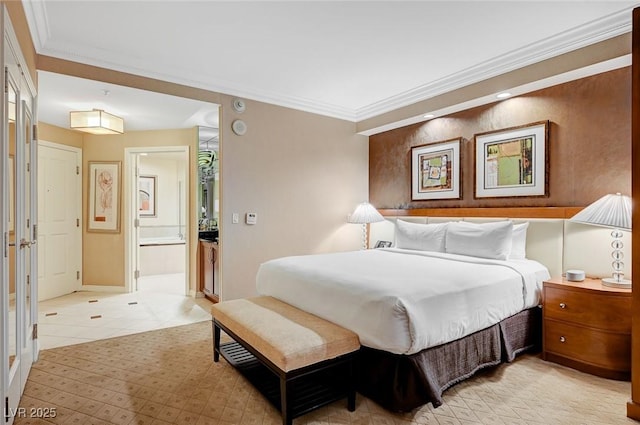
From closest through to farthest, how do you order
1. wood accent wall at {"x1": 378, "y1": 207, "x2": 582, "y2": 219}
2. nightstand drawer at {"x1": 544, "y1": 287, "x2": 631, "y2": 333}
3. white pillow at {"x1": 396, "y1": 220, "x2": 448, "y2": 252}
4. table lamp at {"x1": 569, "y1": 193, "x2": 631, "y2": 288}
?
1. nightstand drawer at {"x1": 544, "y1": 287, "x2": 631, "y2": 333}
2. table lamp at {"x1": 569, "y1": 193, "x2": 631, "y2": 288}
3. wood accent wall at {"x1": 378, "y1": 207, "x2": 582, "y2": 219}
4. white pillow at {"x1": 396, "y1": 220, "x2": 448, "y2": 252}

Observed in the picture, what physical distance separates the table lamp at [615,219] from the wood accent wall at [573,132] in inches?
11.5

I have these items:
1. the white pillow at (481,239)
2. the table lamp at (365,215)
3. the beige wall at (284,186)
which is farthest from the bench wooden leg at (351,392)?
the table lamp at (365,215)

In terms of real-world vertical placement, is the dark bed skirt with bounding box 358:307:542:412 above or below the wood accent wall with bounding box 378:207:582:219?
below

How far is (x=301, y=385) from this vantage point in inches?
90.0

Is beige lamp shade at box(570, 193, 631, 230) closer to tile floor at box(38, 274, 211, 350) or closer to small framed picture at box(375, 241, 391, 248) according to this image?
small framed picture at box(375, 241, 391, 248)

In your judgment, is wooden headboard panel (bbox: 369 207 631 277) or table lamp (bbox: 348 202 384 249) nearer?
wooden headboard panel (bbox: 369 207 631 277)

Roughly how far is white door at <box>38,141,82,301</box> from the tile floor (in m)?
0.24

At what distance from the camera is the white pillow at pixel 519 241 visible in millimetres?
3291

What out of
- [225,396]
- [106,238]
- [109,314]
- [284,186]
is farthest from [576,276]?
[106,238]

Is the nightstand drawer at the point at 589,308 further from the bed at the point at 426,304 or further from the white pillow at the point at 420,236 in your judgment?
the white pillow at the point at 420,236

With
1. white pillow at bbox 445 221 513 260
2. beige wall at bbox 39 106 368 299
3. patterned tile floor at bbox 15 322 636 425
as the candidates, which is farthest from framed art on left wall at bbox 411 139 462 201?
patterned tile floor at bbox 15 322 636 425

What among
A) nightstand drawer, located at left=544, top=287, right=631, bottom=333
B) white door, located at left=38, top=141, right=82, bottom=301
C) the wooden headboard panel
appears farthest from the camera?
white door, located at left=38, top=141, right=82, bottom=301

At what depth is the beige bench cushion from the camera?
1.88 metres

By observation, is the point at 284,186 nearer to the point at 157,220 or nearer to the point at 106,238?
the point at 106,238
